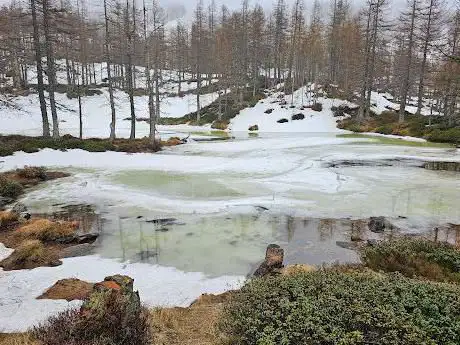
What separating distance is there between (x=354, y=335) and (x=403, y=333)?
1.59 feet

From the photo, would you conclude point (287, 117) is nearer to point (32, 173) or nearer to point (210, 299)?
point (32, 173)

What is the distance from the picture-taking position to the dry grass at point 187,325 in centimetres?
484

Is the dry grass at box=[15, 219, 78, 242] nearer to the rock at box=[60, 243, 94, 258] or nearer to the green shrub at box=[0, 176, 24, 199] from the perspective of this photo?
the rock at box=[60, 243, 94, 258]

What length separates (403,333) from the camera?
3.38 meters

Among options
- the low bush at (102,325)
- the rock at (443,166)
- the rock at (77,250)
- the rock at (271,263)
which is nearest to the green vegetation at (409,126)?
the rock at (443,166)

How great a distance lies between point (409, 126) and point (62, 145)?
30646 millimetres

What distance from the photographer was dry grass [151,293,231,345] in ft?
15.9

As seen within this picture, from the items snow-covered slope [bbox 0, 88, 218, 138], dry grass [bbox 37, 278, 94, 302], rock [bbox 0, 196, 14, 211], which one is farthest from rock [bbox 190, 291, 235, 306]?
snow-covered slope [bbox 0, 88, 218, 138]

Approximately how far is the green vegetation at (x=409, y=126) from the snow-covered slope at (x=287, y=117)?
265cm

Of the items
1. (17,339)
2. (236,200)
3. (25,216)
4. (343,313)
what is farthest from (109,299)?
(236,200)

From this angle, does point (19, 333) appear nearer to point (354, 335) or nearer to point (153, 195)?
point (354, 335)

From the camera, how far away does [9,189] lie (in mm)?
14500

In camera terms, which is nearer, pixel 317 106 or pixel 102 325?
pixel 102 325

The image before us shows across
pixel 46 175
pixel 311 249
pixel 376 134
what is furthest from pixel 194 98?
→ pixel 311 249
